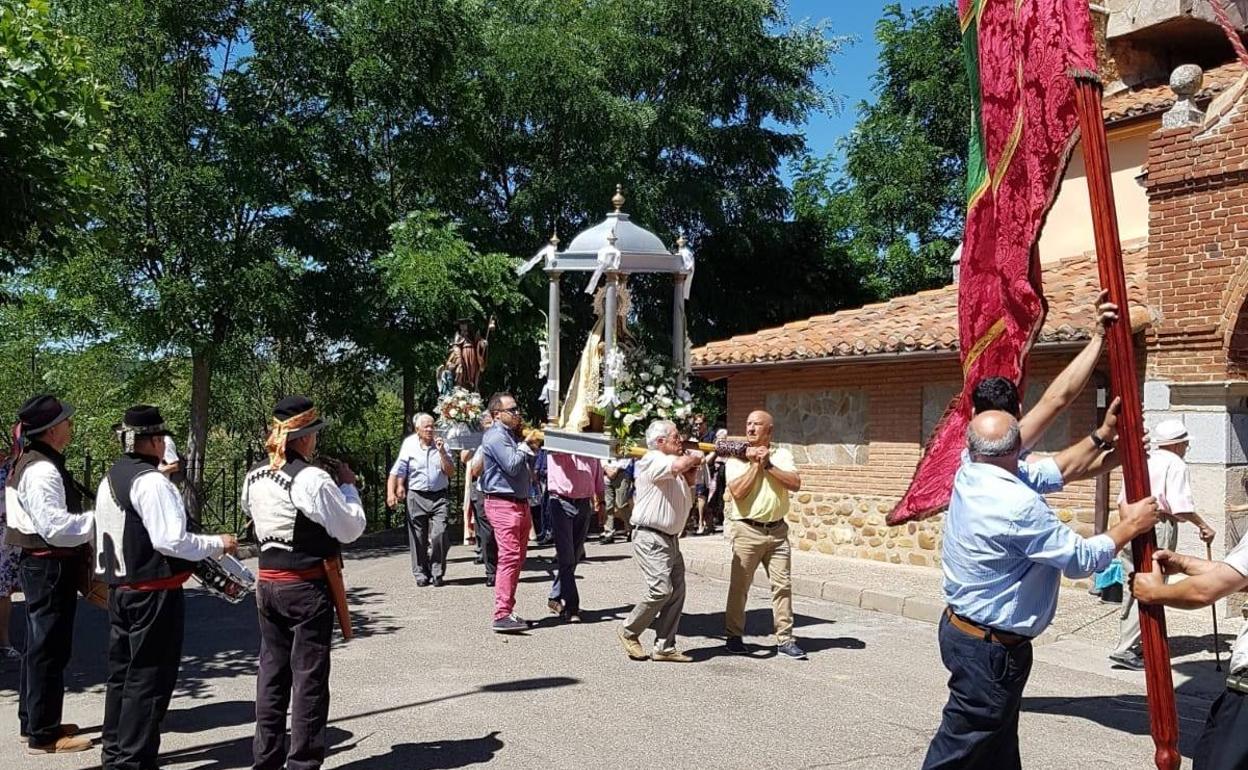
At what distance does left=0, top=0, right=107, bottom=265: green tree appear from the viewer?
7.16m

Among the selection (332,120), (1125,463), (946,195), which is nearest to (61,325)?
(332,120)

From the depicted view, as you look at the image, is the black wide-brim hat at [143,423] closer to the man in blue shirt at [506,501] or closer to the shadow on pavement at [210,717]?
the shadow on pavement at [210,717]

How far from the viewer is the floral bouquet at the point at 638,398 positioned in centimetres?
898

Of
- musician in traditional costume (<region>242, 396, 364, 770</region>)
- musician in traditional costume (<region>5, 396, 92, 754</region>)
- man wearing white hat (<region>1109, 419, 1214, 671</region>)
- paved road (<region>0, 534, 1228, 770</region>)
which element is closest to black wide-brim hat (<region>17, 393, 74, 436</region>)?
musician in traditional costume (<region>5, 396, 92, 754</region>)

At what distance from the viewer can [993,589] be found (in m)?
4.15

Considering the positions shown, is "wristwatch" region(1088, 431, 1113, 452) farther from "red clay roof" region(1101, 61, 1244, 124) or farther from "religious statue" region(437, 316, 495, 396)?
"religious statue" region(437, 316, 495, 396)

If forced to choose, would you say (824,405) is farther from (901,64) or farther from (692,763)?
(901,64)

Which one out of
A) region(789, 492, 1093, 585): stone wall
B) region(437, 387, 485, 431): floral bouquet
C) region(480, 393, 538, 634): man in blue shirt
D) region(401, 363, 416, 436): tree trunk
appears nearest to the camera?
region(480, 393, 538, 634): man in blue shirt

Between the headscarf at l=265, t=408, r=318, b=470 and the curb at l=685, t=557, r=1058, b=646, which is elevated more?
the headscarf at l=265, t=408, r=318, b=470

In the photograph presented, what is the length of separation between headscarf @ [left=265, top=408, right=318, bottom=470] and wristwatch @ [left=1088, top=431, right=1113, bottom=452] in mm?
3692

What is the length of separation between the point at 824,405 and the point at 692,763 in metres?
9.11

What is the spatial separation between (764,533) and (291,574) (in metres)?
4.09

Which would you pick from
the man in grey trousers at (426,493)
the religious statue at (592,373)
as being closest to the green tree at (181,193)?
the man in grey trousers at (426,493)

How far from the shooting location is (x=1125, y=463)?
143 inches
